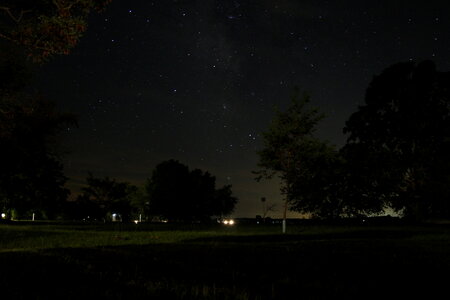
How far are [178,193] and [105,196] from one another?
39.6m

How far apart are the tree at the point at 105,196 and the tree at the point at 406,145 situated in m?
79.6

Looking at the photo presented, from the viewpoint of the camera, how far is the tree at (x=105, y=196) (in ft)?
379

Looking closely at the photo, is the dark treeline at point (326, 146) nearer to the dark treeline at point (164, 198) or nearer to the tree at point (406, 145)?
the tree at point (406, 145)

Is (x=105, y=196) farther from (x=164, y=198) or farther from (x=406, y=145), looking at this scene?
(x=406, y=145)

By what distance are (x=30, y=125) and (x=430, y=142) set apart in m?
37.1

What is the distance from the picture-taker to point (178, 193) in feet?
281

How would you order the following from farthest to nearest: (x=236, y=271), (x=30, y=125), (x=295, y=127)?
(x=295, y=127), (x=30, y=125), (x=236, y=271)

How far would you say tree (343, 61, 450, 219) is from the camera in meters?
43.7

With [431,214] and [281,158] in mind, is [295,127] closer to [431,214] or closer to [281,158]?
[281,158]

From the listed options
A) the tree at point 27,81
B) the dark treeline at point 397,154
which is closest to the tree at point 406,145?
the dark treeline at point 397,154

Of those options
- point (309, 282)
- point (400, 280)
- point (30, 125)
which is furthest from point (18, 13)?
point (30, 125)

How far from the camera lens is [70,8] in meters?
10.6

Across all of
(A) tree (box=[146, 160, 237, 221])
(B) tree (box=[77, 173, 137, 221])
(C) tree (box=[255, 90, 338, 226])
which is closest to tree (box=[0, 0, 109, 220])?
(C) tree (box=[255, 90, 338, 226])

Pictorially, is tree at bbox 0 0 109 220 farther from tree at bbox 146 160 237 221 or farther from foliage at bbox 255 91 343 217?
tree at bbox 146 160 237 221
